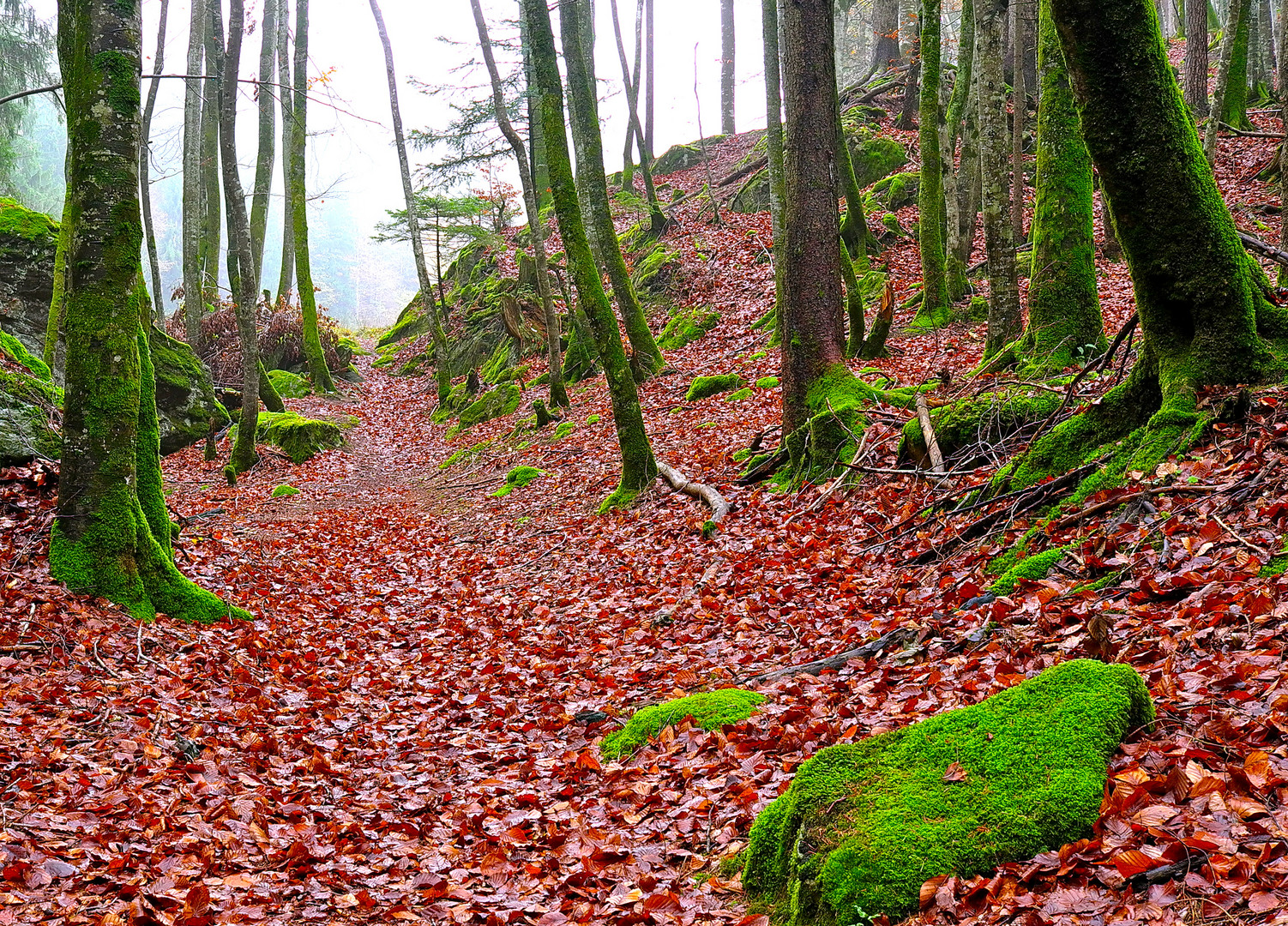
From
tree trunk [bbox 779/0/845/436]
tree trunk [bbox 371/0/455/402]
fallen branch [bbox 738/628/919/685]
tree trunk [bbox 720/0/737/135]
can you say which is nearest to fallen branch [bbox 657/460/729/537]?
tree trunk [bbox 779/0/845/436]

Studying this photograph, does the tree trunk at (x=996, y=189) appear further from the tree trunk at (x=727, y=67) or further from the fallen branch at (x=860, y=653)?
the tree trunk at (x=727, y=67)

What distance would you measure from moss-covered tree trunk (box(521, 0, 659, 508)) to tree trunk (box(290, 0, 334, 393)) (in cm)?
1252

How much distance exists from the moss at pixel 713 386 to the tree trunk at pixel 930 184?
317 centimetres

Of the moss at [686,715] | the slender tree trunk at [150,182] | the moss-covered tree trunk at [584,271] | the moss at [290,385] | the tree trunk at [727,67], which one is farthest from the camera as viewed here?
the tree trunk at [727,67]

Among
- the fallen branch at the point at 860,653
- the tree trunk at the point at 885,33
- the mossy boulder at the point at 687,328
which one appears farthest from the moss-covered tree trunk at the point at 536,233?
the fallen branch at the point at 860,653

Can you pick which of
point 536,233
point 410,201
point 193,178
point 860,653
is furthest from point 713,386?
point 193,178

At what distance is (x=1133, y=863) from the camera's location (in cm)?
236

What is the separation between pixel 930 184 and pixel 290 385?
16625 millimetres

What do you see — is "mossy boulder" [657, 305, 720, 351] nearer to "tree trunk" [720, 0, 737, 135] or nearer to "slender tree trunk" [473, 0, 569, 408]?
"slender tree trunk" [473, 0, 569, 408]

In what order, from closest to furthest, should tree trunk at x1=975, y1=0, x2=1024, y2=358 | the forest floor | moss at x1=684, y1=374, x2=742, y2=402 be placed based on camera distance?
the forest floor → tree trunk at x1=975, y1=0, x2=1024, y2=358 → moss at x1=684, y1=374, x2=742, y2=402

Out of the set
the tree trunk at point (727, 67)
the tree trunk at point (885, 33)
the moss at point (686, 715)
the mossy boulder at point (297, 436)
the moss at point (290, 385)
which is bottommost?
the moss at point (686, 715)

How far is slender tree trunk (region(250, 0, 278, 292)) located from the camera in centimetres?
2116

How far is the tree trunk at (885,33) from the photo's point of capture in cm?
2294

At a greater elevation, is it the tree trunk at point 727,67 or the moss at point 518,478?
the tree trunk at point 727,67
